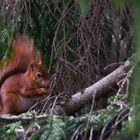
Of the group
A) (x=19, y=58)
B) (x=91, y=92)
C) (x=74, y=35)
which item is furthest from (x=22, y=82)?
(x=91, y=92)

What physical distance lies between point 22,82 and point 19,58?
27 cm

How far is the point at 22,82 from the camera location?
376 cm

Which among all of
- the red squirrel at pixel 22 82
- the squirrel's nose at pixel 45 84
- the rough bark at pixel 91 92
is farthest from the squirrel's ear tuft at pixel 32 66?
the rough bark at pixel 91 92

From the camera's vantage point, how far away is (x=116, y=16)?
10.1 ft

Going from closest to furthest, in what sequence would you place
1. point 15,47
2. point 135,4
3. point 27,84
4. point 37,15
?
point 135,4 → point 15,47 → point 37,15 → point 27,84

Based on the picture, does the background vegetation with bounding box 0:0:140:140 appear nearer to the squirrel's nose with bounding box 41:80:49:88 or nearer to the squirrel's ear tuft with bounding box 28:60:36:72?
the squirrel's ear tuft with bounding box 28:60:36:72

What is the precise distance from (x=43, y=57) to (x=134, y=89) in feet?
8.90

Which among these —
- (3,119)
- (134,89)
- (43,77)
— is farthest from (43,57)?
(134,89)

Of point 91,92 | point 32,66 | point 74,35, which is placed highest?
point 74,35

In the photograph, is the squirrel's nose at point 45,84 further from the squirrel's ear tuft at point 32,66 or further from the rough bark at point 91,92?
the rough bark at point 91,92

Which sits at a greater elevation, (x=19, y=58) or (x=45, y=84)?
(x=19, y=58)

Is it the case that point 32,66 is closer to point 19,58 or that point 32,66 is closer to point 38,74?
point 38,74

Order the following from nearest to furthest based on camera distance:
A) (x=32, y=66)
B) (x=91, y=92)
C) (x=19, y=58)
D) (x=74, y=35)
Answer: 1. (x=91, y=92)
2. (x=74, y=35)
3. (x=19, y=58)
4. (x=32, y=66)

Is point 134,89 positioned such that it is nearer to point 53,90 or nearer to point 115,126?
point 115,126
